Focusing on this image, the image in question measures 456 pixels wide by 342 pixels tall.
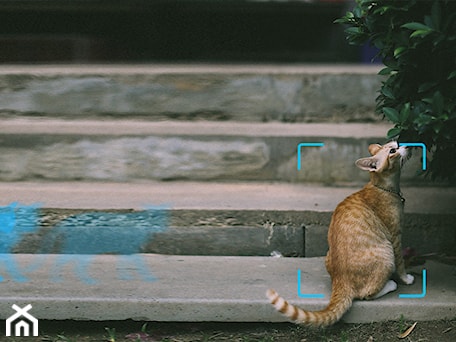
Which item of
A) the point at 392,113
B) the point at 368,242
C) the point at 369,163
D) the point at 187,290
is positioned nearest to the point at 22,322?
the point at 187,290

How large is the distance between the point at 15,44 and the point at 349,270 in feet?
12.8

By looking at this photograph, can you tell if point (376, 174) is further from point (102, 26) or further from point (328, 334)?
point (102, 26)

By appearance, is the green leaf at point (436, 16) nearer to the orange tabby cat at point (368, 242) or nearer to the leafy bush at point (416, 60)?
the leafy bush at point (416, 60)

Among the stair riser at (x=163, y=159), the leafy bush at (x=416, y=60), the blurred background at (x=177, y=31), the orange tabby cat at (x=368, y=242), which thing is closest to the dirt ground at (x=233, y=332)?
the orange tabby cat at (x=368, y=242)

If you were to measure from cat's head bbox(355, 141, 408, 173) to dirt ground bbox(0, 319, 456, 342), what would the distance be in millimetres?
780

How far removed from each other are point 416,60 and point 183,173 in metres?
1.91

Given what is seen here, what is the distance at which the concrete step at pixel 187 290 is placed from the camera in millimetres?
3764

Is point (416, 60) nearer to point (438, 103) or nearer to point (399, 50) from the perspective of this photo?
point (399, 50)

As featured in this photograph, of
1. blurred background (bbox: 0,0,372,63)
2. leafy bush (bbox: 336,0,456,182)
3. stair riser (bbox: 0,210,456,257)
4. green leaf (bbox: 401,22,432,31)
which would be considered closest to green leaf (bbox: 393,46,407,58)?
leafy bush (bbox: 336,0,456,182)

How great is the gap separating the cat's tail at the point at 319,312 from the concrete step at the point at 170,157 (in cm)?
144

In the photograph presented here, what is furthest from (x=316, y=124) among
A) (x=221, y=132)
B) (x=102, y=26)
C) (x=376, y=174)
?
(x=102, y=26)

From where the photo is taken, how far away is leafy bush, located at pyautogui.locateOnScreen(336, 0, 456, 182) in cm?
351

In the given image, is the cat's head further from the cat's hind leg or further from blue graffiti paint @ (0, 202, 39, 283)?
blue graffiti paint @ (0, 202, 39, 283)

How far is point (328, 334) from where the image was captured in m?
3.70
